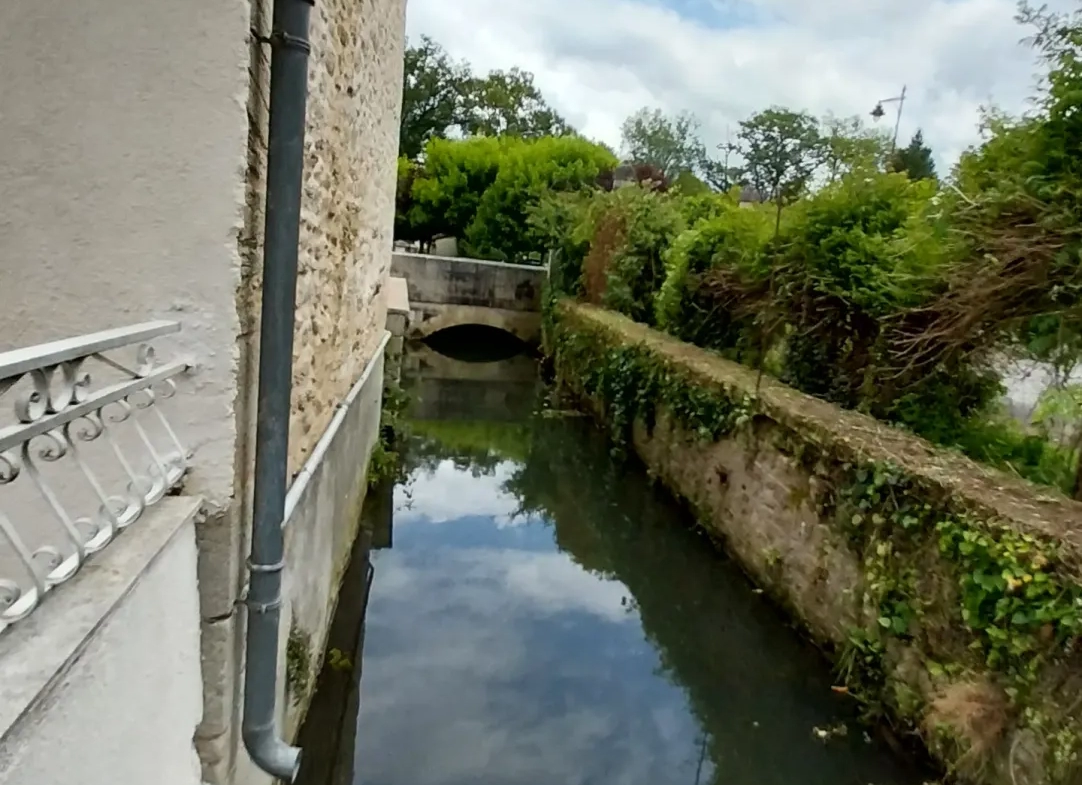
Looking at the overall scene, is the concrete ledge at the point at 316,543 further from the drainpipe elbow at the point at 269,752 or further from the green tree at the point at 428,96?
the green tree at the point at 428,96

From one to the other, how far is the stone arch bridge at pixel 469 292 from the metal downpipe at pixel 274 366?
56.7 feet

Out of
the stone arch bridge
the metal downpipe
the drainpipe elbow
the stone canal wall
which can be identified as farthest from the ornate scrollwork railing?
the stone arch bridge

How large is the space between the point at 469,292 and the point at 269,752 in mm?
17557

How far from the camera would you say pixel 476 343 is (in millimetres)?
21625

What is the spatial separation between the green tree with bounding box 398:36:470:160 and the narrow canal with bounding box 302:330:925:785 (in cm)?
2855

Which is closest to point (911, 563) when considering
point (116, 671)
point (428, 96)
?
point (116, 671)

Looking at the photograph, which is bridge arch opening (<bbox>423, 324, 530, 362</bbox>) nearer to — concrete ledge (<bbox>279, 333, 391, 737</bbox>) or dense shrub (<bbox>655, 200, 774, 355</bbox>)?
dense shrub (<bbox>655, 200, 774, 355</bbox>)

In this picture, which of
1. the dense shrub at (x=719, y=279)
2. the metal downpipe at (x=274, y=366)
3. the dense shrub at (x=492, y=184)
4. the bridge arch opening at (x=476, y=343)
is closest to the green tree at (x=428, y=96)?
the dense shrub at (x=492, y=184)

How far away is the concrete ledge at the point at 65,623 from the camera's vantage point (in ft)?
4.09

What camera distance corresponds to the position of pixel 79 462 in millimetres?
1549

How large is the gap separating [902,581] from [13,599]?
4400 millimetres

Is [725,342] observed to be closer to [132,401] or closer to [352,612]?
[352,612]

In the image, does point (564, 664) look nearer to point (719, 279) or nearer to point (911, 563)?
point (911, 563)

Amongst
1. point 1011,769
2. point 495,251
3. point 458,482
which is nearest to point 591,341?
point 458,482
